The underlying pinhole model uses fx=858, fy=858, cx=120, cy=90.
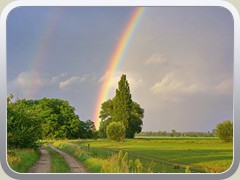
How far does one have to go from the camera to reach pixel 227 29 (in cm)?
1454

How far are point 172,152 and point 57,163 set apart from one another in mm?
2098

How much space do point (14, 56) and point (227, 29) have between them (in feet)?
12.0

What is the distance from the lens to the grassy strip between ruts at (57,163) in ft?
49.2

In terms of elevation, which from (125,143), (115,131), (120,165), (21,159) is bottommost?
(120,165)

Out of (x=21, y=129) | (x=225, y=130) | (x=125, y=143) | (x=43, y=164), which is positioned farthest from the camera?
(x=21, y=129)

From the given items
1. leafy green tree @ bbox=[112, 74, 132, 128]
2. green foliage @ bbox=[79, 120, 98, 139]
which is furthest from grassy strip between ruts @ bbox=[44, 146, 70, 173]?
leafy green tree @ bbox=[112, 74, 132, 128]

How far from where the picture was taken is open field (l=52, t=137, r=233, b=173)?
48.8 feet

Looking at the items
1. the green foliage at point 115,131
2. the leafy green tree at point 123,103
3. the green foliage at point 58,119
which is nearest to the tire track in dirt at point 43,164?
the green foliage at point 58,119

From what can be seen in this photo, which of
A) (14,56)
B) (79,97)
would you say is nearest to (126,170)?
(79,97)

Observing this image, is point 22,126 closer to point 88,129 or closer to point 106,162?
point 88,129

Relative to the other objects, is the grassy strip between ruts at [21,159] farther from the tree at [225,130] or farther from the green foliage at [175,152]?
the tree at [225,130]

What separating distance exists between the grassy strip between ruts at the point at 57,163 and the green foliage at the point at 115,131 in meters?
0.96

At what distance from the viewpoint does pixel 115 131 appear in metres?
15.2

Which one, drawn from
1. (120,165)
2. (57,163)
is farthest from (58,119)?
(120,165)
